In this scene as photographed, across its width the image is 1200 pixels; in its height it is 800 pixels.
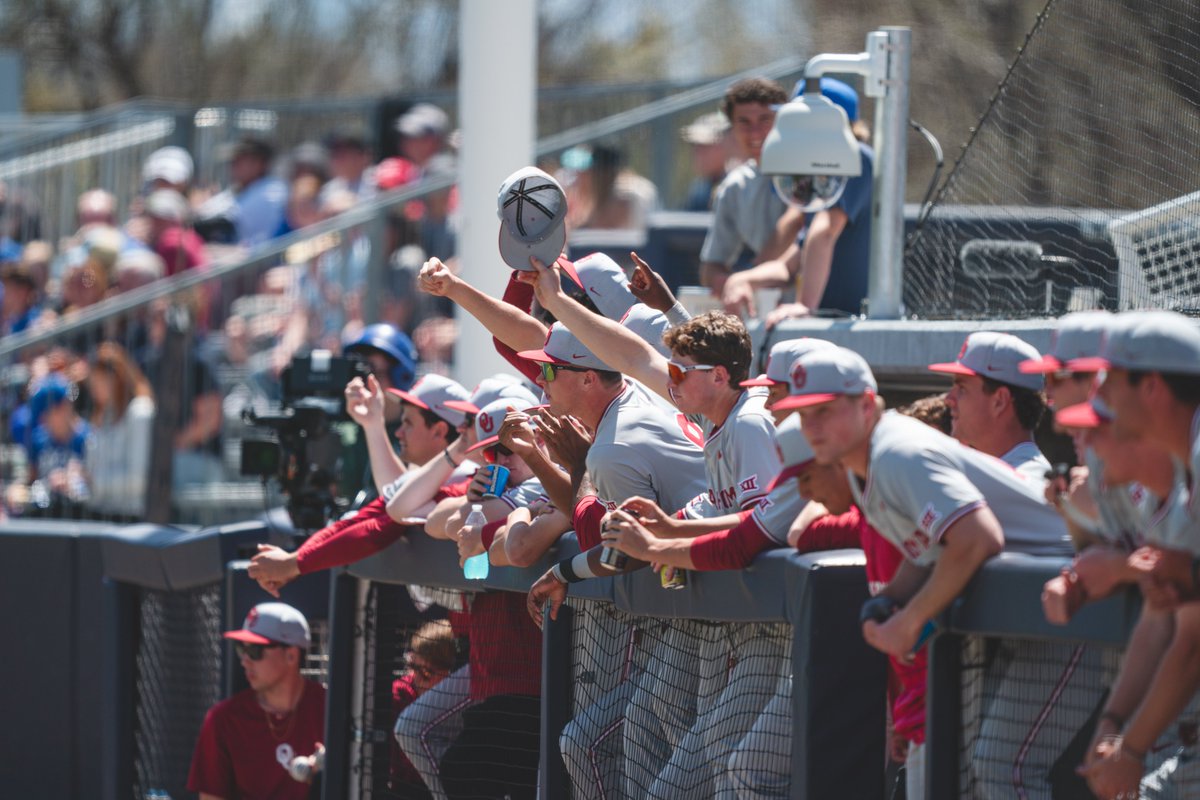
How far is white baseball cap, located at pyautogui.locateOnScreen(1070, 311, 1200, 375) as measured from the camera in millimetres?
3168

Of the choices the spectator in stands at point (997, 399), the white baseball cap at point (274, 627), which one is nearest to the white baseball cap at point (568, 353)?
the spectator in stands at point (997, 399)

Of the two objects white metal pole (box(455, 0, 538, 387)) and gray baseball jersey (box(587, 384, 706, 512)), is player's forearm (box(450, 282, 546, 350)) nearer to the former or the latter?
gray baseball jersey (box(587, 384, 706, 512))

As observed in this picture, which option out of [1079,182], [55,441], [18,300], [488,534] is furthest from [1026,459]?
[18,300]

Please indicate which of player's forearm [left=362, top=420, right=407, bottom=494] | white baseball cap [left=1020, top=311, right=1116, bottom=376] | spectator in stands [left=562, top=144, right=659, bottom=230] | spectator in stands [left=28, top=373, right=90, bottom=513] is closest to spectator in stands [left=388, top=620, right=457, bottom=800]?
player's forearm [left=362, top=420, right=407, bottom=494]

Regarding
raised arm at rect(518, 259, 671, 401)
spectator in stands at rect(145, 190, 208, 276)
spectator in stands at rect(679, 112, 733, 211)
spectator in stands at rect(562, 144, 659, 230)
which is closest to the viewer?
raised arm at rect(518, 259, 671, 401)

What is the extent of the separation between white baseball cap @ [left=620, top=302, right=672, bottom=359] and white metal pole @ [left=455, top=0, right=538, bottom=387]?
2364mm

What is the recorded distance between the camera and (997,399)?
461 centimetres

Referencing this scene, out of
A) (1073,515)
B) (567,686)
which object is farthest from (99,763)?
(1073,515)

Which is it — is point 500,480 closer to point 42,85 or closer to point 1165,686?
point 1165,686

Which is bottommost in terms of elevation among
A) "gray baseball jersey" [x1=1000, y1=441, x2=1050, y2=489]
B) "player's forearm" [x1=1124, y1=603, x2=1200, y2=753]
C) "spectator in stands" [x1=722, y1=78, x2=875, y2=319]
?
"player's forearm" [x1=1124, y1=603, x2=1200, y2=753]

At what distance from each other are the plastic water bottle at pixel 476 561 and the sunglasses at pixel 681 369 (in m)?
0.90

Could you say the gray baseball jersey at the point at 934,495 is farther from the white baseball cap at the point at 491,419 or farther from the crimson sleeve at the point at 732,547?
the white baseball cap at the point at 491,419

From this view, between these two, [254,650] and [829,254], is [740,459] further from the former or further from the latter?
[254,650]

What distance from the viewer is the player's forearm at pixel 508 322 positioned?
18.9 feet
